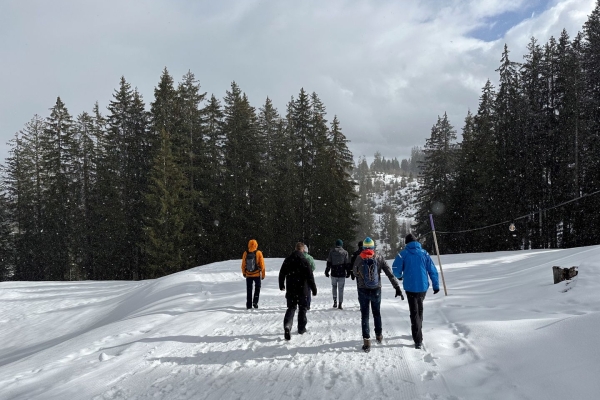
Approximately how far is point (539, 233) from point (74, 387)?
3525 centimetres

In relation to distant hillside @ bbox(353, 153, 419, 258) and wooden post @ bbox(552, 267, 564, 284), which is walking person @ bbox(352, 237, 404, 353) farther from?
distant hillside @ bbox(353, 153, 419, 258)

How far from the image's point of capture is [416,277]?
6379 mm

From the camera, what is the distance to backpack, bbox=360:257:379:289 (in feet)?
21.3

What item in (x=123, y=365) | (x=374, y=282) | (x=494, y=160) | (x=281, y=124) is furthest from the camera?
(x=281, y=124)

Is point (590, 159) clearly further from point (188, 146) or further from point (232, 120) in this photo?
point (188, 146)

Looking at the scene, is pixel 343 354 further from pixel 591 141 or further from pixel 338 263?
pixel 591 141

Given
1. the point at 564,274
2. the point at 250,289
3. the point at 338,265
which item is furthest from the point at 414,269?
the point at 564,274

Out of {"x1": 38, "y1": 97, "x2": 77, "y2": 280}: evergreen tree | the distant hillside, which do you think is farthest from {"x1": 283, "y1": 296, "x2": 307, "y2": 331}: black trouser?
the distant hillside

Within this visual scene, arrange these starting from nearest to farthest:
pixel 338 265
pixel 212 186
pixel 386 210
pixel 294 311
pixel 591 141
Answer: pixel 294 311, pixel 338 265, pixel 591 141, pixel 212 186, pixel 386 210

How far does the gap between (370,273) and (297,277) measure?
171cm

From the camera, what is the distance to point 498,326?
7.02 metres

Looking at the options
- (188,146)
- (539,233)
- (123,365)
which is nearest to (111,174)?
(188,146)

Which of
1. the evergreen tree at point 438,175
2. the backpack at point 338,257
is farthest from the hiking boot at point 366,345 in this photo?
the evergreen tree at point 438,175

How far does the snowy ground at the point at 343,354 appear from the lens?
4.82 meters
